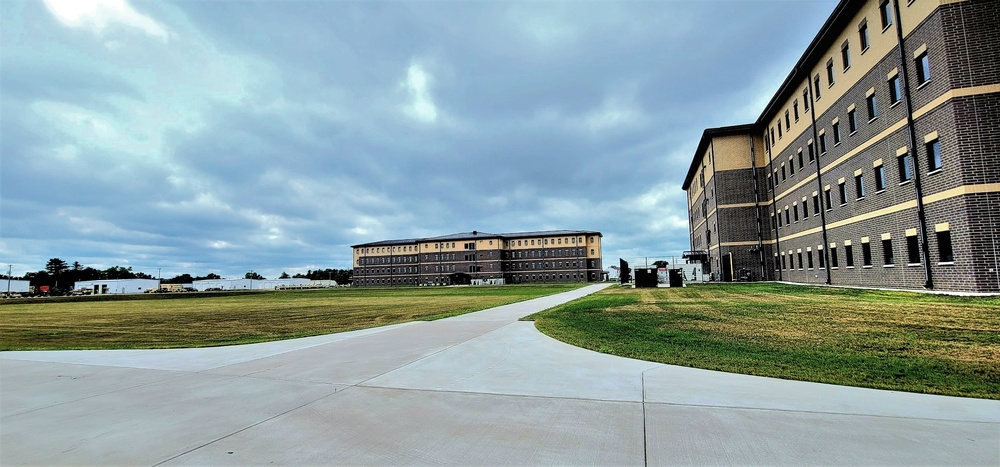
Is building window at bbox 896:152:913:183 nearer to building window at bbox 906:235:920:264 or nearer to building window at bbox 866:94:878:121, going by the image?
building window at bbox 906:235:920:264

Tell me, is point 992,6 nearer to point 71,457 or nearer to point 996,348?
point 996,348

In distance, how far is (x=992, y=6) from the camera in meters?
16.6

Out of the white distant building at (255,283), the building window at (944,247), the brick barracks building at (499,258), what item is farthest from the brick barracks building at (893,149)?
the white distant building at (255,283)

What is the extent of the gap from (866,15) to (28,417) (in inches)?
1241

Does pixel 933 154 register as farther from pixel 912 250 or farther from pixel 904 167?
pixel 912 250

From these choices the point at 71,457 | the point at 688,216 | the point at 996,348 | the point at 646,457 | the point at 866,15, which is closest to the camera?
the point at 646,457

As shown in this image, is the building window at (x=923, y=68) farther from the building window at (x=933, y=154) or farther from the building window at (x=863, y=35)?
the building window at (x=863, y=35)

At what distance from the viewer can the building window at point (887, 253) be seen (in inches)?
851

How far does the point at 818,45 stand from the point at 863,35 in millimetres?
4749

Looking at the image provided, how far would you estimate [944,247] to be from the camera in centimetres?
1800

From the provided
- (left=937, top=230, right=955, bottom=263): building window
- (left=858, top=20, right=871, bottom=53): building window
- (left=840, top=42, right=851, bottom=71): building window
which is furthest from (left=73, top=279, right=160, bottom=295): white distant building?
(left=937, top=230, right=955, bottom=263): building window

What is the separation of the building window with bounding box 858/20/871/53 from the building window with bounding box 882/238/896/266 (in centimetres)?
959

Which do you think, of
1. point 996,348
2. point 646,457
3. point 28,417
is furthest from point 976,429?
point 28,417

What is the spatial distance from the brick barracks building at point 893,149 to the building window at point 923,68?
0.06 meters
